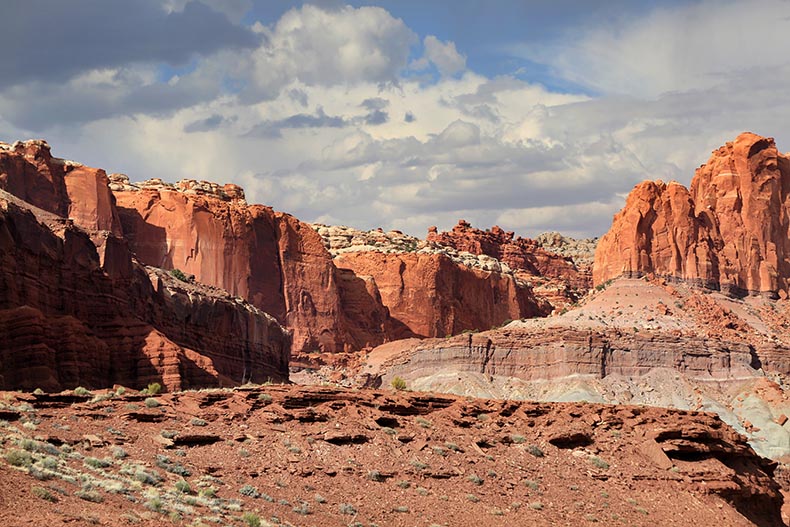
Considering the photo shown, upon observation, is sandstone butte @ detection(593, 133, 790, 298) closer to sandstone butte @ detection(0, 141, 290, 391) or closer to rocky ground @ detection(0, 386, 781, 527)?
sandstone butte @ detection(0, 141, 290, 391)

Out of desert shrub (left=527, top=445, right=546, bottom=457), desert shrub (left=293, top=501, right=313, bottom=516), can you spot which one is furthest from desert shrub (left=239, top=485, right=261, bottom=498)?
desert shrub (left=527, top=445, right=546, bottom=457)

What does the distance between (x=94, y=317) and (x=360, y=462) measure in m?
21.8

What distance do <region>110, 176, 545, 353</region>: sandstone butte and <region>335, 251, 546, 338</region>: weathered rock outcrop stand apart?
0.11 m

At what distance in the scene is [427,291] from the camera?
160625 millimetres

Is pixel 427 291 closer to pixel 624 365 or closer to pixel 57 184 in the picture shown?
pixel 624 365

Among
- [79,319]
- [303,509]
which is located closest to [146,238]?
[79,319]

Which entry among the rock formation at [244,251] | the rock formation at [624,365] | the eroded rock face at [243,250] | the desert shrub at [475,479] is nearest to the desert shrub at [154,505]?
the desert shrub at [475,479]

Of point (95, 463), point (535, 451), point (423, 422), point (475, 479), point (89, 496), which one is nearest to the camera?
point (89, 496)

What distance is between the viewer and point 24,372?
171ft

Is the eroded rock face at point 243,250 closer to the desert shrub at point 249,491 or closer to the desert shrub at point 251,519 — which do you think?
the desert shrub at point 249,491

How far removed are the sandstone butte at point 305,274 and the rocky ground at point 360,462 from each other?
75099 mm

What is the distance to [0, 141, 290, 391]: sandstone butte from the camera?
2109 inches

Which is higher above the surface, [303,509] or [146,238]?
[146,238]

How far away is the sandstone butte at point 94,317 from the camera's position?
5356 cm
